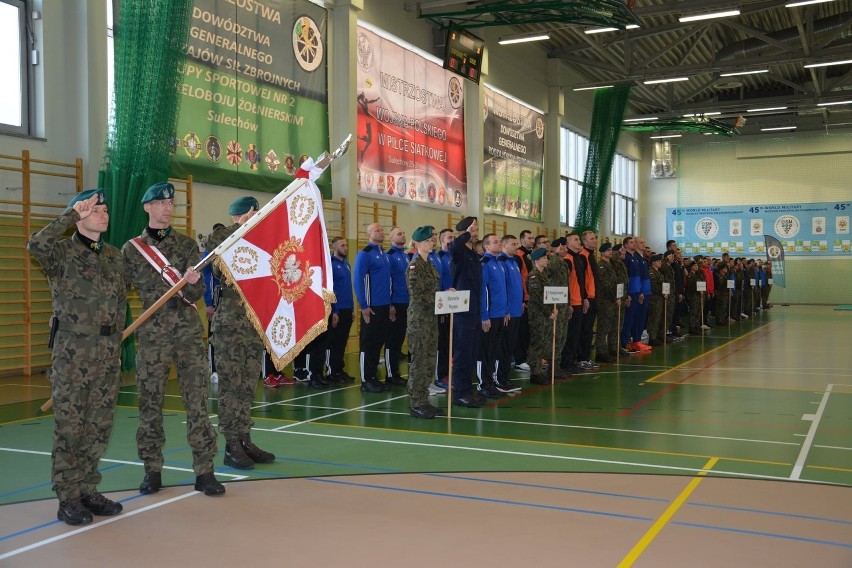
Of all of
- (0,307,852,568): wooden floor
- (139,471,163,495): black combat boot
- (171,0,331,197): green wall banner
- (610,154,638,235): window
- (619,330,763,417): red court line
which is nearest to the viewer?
(0,307,852,568): wooden floor

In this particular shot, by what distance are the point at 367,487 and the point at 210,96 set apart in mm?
7998

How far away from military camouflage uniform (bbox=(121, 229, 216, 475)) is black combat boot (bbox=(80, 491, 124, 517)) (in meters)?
0.38

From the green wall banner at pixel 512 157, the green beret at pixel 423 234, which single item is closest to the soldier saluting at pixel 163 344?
the green beret at pixel 423 234

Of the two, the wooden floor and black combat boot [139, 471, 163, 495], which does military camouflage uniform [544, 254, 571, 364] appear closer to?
the wooden floor

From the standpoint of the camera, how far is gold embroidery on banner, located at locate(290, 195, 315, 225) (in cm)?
479

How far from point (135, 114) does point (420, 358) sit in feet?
15.8

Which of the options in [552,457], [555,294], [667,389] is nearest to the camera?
[552,457]

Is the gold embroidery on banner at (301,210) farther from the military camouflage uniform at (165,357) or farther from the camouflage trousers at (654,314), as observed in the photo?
the camouflage trousers at (654,314)

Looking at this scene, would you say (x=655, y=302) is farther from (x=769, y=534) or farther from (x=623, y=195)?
(x=623, y=195)

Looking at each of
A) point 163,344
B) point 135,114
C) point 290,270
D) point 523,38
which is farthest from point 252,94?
point 163,344

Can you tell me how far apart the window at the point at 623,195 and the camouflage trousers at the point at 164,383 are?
25481 mm

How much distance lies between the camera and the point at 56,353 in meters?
3.85

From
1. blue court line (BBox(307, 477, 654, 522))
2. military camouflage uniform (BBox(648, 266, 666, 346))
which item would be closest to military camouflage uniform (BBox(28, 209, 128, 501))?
blue court line (BBox(307, 477, 654, 522))

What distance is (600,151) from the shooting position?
68.2 ft
